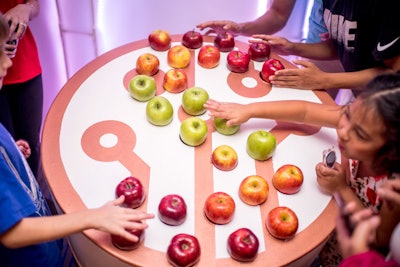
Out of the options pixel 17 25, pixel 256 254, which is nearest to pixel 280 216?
pixel 256 254

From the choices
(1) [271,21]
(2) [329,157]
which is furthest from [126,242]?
(1) [271,21]

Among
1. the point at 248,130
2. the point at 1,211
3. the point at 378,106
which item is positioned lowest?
the point at 248,130

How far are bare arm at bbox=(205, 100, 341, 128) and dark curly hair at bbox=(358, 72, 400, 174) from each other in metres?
0.37

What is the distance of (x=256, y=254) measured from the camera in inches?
46.7

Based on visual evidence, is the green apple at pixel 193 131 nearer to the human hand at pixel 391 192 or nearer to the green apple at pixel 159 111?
the green apple at pixel 159 111

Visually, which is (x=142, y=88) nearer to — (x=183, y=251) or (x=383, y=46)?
(x=183, y=251)

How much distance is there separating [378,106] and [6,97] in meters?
1.55

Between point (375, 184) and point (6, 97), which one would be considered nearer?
point (375, 184)

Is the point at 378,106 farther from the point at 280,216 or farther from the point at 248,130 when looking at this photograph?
the point at 248,130

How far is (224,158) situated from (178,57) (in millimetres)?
595

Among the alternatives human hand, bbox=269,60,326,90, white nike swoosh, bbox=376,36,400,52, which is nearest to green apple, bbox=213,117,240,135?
human hand, bbox=269,60,326,90

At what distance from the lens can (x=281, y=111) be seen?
1.50 meters

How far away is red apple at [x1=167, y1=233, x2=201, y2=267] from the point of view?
1118 millimetres

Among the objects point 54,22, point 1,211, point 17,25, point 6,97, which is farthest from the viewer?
point 54,22
